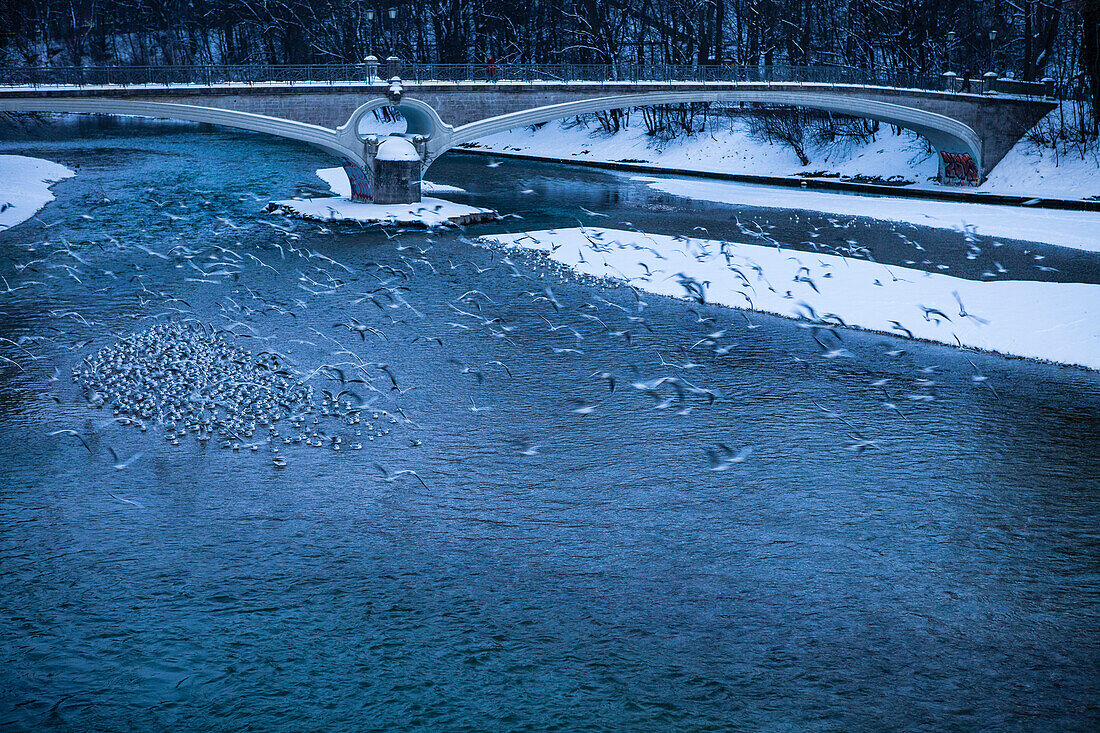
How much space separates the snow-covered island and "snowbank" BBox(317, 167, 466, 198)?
2.70 m

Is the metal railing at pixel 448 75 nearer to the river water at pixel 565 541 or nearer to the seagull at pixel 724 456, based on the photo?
the river water at pixel 565 541

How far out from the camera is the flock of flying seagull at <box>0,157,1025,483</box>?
15016 mm

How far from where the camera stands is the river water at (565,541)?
8805 mm

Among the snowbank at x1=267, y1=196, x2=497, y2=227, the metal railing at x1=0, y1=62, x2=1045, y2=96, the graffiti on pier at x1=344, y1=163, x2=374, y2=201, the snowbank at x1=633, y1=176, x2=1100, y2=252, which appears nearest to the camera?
the snowbank at x1=633, y1=176, x2=1100, y2=252

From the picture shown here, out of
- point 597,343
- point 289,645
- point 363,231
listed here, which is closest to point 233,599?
point 289,645

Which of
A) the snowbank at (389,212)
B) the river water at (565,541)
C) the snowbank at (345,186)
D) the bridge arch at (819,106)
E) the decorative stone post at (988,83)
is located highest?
the decorative stone post at (988,83)

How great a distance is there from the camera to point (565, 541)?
1152 cm

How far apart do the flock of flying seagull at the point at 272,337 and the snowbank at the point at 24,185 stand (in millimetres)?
3971

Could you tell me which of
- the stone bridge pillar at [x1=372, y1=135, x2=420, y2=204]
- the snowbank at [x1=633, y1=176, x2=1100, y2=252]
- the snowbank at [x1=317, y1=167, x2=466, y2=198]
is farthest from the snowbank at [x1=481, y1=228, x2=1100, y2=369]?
the snowbank at [x1=317, y1=167, x2=466, y2=198]

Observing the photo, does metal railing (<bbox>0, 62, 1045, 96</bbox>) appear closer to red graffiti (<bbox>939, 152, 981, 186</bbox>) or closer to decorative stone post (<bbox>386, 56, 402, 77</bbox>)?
decorative stone post (<bbox>386, 56, 402, 77</bbox>)

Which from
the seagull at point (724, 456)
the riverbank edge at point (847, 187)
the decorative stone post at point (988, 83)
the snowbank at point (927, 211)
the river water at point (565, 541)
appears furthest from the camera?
the decorative stone post at point (988, 83)

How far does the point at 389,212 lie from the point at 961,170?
29752 mm

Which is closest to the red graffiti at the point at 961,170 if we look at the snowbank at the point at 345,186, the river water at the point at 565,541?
the snowbank at the point at 345,186

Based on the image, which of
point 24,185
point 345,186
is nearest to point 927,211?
point 345,186
